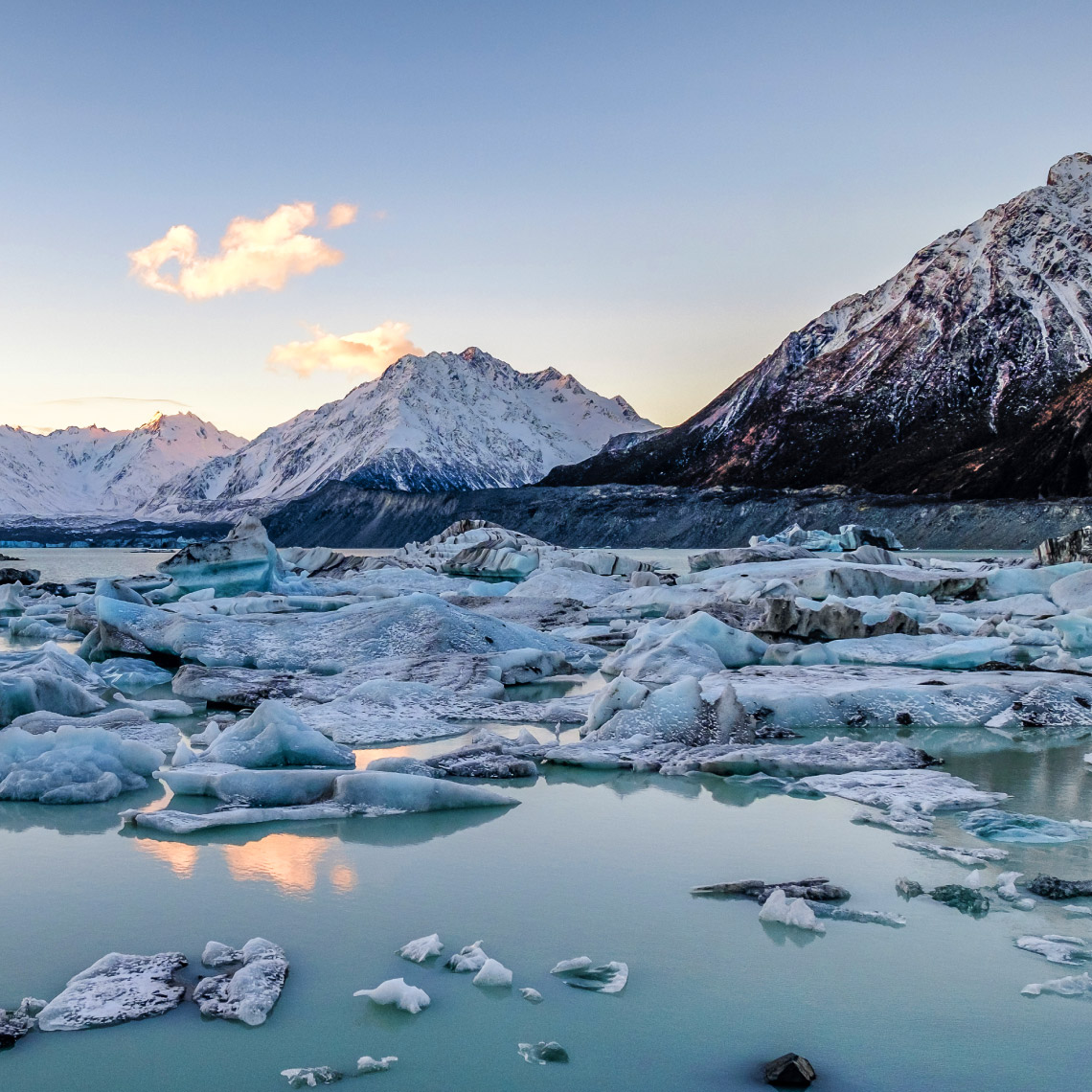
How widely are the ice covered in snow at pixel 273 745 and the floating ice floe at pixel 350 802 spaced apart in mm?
525

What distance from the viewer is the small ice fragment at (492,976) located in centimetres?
312

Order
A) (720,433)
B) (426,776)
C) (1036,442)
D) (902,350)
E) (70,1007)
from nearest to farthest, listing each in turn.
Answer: (70,1007), (426,776), (1036,442), (902,350), (720,433)

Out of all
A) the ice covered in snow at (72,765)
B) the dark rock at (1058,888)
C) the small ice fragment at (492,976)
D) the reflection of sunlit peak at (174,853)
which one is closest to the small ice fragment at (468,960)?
the small ice fragment at (492,976)

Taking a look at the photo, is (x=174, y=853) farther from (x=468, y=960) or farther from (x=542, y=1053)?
(x=542, y=1053)

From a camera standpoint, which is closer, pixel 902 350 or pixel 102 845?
pixel 102 845

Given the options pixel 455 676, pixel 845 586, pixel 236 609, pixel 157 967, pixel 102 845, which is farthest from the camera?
pixel 845 586

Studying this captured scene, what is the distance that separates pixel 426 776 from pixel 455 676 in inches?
154

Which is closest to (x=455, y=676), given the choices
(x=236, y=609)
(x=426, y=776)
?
(x=426, y=776)

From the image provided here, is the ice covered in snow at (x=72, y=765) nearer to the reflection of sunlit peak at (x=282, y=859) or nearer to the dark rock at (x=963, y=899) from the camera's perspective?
the reflection of sunlit peak at (x=282, y=859)

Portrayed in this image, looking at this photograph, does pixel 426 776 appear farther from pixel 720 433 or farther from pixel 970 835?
pixel 720 433

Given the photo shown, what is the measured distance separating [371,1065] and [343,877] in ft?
5.05

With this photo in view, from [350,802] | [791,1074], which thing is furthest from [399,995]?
[350,802]

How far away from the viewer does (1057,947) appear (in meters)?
3.38

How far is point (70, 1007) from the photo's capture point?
2910 mm
